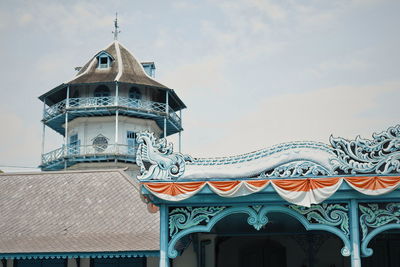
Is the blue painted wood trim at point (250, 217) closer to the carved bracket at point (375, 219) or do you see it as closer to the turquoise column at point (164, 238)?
the turquoise column at point (164, 238)

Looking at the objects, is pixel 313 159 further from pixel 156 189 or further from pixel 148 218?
pixel 148 218

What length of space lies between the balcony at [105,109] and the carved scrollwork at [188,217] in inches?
1152

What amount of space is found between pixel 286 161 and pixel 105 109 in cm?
3045

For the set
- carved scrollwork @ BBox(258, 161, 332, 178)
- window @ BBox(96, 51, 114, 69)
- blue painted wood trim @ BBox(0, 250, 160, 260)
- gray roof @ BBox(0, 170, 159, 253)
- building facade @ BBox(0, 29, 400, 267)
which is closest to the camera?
building facade @ BBox(0, 29, 400, 267)

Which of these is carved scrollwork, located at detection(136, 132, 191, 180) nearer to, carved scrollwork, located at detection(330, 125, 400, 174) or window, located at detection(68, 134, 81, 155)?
carved scrollwork, located at detection(330, 125, 400, 174)

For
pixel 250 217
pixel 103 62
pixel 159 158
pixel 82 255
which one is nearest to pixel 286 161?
pixel 250 217

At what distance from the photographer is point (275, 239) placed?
829 inches

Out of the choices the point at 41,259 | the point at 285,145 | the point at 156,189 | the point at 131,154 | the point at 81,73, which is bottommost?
the point at 41,259

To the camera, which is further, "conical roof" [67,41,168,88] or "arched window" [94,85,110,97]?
"arched window" [94,85,110,97]

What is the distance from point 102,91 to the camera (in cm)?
4591

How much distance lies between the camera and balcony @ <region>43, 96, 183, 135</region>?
4409cm

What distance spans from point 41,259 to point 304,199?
8967 millimetres

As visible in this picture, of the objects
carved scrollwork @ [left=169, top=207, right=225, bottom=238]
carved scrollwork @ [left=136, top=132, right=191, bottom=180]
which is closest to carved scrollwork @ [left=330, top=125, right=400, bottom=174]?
carved scrollwork @ [left=169, top=207, right=225, bottom=238]

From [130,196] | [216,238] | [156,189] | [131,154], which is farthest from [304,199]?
[131,154]
